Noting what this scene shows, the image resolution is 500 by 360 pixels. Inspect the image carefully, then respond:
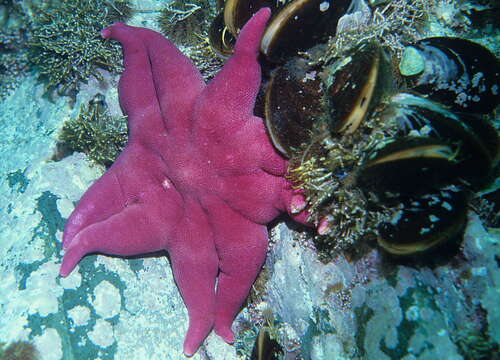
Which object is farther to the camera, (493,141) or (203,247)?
(203,247)

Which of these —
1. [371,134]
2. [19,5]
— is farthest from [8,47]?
[371,134]

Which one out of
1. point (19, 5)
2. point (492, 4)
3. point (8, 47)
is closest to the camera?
point (492, 4)

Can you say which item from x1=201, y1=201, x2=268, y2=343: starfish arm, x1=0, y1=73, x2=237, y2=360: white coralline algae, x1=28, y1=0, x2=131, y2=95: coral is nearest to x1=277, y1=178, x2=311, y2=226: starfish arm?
x1=201, y1=201, x2=268, y2=343: starfish arm

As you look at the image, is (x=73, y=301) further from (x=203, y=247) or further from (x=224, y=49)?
(x=224, y=49)

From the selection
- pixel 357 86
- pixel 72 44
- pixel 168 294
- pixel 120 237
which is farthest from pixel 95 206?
pixel 357 86

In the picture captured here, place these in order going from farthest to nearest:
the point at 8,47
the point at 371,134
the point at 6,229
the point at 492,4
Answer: the point at 8,47 < the point at 6,229 < the point at 492,4 < the point at 371,134

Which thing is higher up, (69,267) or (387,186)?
(387,186)

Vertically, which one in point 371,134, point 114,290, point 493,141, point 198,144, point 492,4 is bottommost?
point 114,290
